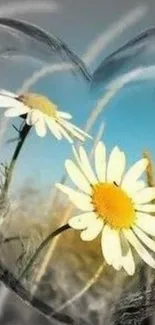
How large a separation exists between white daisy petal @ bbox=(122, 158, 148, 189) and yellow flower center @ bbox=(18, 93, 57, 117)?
109 millimetres

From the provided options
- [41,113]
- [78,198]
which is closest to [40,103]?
[41,113]

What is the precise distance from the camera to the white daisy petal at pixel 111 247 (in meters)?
0.87

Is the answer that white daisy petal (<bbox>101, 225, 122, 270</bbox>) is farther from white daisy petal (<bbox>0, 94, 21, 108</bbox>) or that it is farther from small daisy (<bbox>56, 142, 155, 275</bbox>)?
white daisy petal (<bbox>0, 94, 21, 108</bbox>)

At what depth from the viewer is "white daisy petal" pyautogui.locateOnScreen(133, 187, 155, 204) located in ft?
2.99

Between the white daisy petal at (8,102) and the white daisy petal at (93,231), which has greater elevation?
the white daisy petal at (8,102)

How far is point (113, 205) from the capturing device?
0.87 metres

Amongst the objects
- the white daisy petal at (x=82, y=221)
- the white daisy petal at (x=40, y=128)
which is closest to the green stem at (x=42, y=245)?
the white daisy petal at (x=82, y=221)

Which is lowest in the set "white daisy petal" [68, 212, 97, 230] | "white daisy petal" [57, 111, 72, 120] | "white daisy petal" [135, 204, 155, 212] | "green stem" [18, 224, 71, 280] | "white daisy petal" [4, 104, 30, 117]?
"white daisy petal" [135, 204, 155, 212]

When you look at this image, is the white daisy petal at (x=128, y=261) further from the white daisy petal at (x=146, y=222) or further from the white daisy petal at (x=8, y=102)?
the white daisy petal at (x=8, y=102)

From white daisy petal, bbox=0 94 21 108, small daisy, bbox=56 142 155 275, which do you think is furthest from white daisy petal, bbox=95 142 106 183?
white daisy petal, bbox=0 94 21 108

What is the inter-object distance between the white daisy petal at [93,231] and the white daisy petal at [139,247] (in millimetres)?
30

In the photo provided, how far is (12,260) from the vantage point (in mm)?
874

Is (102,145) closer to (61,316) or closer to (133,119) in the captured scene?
(133,119)

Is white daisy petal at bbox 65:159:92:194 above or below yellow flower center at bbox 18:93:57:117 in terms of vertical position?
below
